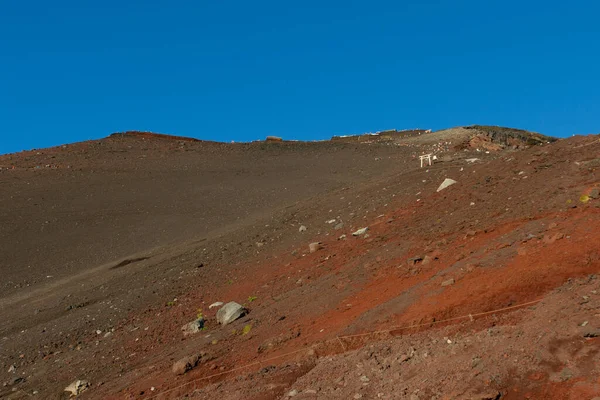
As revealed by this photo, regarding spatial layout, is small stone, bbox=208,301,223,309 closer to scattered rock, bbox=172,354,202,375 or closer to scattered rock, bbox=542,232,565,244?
scattered rock, bbox=172,354,202,375

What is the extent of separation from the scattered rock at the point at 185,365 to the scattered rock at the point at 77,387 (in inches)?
68.0

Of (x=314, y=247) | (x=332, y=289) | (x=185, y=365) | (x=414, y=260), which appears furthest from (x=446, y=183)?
(x=185, y=365)

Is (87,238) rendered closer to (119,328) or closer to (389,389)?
(119,328)

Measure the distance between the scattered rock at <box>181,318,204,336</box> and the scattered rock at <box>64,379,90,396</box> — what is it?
162cm

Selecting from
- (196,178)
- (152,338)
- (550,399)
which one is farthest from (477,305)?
(196,178)

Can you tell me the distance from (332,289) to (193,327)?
2350 mm

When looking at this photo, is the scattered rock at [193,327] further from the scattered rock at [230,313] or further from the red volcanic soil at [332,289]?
the scattered rock at [230,313]

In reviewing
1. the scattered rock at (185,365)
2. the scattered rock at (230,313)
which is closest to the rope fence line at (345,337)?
the scattered rock at (185,365)

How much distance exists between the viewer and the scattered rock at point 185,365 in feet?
23.1

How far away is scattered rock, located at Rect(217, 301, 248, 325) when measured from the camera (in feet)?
28.9

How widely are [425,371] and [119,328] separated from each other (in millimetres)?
7165

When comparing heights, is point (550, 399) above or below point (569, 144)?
below

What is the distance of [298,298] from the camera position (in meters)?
8.66

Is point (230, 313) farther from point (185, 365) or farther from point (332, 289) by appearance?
point (185, 365)
